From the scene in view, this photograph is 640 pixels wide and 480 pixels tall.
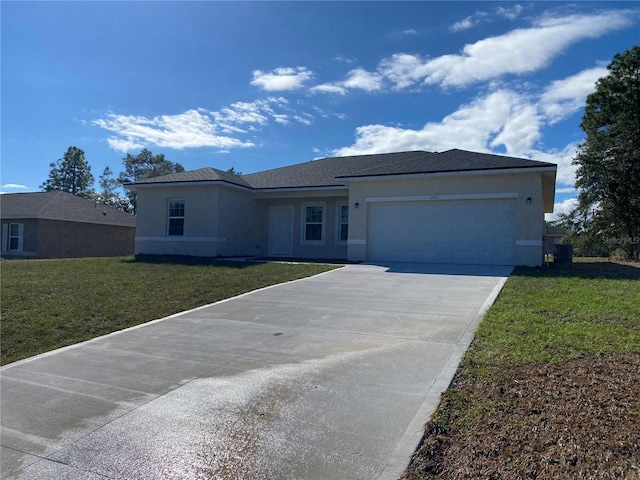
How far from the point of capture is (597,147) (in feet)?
80.4

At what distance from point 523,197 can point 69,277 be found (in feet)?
45.4

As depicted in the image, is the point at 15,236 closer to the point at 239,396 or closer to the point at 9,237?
the point at 9,237

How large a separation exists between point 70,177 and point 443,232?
203ft

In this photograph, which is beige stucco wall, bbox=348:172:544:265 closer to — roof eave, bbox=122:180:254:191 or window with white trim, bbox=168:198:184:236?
roof eave, bbox=122:180:254:191

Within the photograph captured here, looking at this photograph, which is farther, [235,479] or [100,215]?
[100,215]

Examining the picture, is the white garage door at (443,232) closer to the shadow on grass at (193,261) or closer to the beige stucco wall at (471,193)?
the beige stucco wall at (471,193)

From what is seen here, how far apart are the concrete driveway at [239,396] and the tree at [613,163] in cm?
2081

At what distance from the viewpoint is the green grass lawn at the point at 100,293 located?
7.27 metres

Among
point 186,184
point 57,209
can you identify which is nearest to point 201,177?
point 186,184

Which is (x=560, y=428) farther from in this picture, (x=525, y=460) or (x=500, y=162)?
(x=500, y=162)

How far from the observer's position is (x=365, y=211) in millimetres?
17016

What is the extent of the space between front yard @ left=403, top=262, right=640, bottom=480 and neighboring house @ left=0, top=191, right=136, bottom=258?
87.1 feet

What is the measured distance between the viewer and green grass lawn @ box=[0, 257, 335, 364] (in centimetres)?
727

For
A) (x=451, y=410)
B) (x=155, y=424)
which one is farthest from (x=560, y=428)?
(x=155, y=424)
